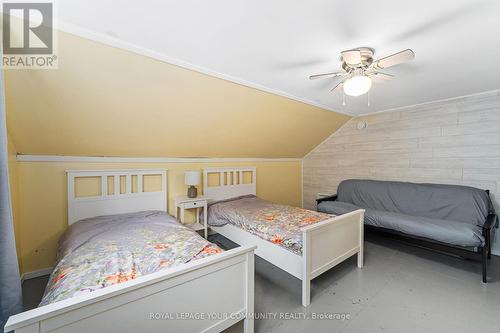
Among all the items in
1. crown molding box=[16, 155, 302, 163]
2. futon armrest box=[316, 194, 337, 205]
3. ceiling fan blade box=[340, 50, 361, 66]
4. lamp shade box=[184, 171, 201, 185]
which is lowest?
futon armrest box=[316, 194, 337, 205]

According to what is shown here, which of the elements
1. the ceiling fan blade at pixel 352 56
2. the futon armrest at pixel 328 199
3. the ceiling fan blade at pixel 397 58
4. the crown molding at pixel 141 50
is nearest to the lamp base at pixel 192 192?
the crown molding at pixel 141 50

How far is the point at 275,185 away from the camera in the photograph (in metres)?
4.62

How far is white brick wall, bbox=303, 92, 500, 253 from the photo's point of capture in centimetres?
281

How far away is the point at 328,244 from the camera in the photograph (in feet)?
7.04

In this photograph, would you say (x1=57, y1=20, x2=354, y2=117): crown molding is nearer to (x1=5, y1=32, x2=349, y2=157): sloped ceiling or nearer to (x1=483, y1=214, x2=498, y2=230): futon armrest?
(x1=5, y1=32, x2=349, y2=157): sloped ceiling

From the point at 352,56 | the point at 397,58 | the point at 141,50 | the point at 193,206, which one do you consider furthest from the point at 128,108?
the point at 397,58

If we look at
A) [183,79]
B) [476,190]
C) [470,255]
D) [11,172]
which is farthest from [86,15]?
[476,190]

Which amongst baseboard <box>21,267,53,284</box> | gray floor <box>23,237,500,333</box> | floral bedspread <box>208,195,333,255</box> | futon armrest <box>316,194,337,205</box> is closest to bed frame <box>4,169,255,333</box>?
gray floor <box>23,237,500,333</box>

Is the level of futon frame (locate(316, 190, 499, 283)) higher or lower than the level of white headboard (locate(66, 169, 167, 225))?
lower

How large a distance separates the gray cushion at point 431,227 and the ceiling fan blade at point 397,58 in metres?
2.10

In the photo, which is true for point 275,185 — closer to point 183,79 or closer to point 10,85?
point 183,79

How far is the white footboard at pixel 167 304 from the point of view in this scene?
2.92ft

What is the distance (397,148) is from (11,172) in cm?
513

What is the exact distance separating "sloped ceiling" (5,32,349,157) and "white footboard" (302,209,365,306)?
5.87 ft
